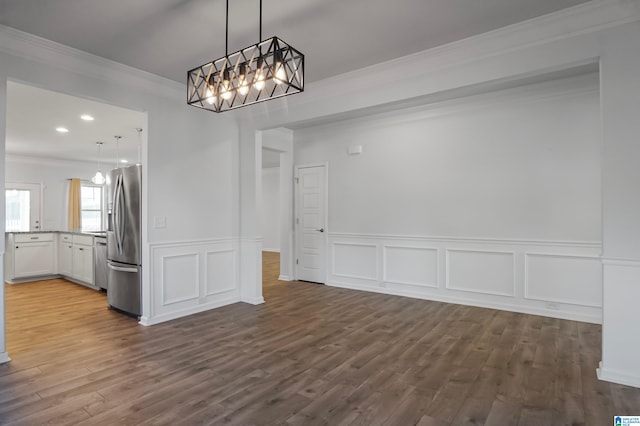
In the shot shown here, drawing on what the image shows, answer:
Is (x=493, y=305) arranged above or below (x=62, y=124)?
below

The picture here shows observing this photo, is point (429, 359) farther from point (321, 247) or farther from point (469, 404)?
point (321, 247)

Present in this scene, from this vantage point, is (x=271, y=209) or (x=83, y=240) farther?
(x=271, y=209)

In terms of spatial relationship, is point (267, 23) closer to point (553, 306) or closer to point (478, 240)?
point (478, 240)

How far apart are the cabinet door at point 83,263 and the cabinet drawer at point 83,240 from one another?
0.07 meters

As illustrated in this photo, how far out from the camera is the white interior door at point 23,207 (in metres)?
7.98

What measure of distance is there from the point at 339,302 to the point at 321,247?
4.77 ft

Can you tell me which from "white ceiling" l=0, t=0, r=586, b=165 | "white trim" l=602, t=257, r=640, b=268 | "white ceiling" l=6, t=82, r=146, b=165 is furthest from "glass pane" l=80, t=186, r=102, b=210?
"white trim" l=602, t=257, r=640, b=268

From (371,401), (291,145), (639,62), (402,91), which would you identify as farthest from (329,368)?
(291,145)

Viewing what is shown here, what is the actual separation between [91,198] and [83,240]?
13.4 feet

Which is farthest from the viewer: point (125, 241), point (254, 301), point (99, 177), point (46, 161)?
point (46, 161)

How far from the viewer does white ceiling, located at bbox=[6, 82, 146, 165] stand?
421 centimetres

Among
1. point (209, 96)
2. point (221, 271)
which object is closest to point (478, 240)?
point (221, 271)

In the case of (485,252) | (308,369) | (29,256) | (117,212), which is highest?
(117,212)

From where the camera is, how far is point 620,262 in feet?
8.17
